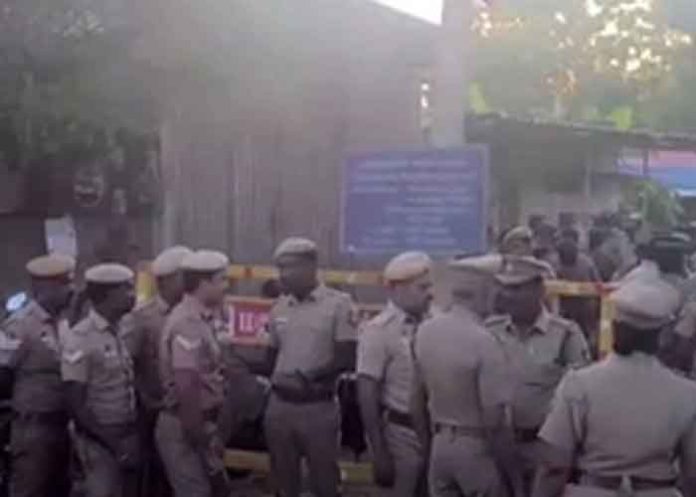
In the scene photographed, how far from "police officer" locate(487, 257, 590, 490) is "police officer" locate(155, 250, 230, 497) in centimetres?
161

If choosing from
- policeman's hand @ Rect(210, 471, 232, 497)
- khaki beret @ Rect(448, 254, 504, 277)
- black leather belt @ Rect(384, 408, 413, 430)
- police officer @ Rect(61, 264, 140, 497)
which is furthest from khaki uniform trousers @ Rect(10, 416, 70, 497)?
khaki beret @ Rect(448, 254, 504, 277)

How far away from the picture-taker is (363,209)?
32.7 ft

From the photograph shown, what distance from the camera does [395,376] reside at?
840cm

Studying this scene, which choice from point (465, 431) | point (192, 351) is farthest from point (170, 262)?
point (465, 431)

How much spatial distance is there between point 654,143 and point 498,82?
20.6m

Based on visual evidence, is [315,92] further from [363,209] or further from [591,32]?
[591,32]

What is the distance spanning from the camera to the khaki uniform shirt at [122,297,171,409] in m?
8.94

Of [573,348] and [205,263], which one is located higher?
[205,263]

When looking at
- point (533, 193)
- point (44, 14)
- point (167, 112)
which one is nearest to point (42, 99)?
point (44, 14)

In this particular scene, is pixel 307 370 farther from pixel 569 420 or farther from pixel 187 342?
pixel 569 420

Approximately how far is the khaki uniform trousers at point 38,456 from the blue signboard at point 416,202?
2.19 meters

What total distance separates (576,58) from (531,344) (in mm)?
35752

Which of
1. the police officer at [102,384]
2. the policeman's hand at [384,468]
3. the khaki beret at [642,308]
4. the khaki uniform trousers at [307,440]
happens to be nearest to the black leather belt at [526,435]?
the policeman's hand at [384,468]

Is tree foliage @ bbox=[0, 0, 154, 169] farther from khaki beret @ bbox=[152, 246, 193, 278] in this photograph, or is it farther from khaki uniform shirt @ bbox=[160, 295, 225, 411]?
khaki uniform shirt @ bbox=[160, 295, 225, 411]
